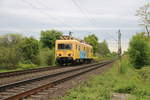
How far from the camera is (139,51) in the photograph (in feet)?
88.8

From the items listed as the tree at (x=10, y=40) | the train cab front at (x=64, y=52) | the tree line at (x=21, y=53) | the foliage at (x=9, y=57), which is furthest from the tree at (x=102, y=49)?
the foliage at (x=9, y=57)

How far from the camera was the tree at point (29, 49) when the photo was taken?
88.6 ft

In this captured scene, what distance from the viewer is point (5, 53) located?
21.5 meters

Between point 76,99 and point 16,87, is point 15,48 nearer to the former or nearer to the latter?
point 16,87

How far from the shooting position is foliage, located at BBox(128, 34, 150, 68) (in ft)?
87.6

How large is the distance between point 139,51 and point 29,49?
1267cm

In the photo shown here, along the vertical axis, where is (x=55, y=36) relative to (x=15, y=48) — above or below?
above

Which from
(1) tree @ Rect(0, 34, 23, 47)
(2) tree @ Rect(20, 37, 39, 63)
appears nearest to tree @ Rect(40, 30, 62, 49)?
(2) tree @ Rect(20, 37, 39, 63)

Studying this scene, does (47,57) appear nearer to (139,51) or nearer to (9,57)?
(9,57)

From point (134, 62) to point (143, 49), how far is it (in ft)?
5.99

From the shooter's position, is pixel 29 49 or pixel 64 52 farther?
pixel 29 49

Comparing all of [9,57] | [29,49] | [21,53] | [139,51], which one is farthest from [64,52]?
[139,51]

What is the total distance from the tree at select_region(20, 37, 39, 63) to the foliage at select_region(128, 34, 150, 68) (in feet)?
37.1

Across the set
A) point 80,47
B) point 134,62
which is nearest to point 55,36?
point 80,47
